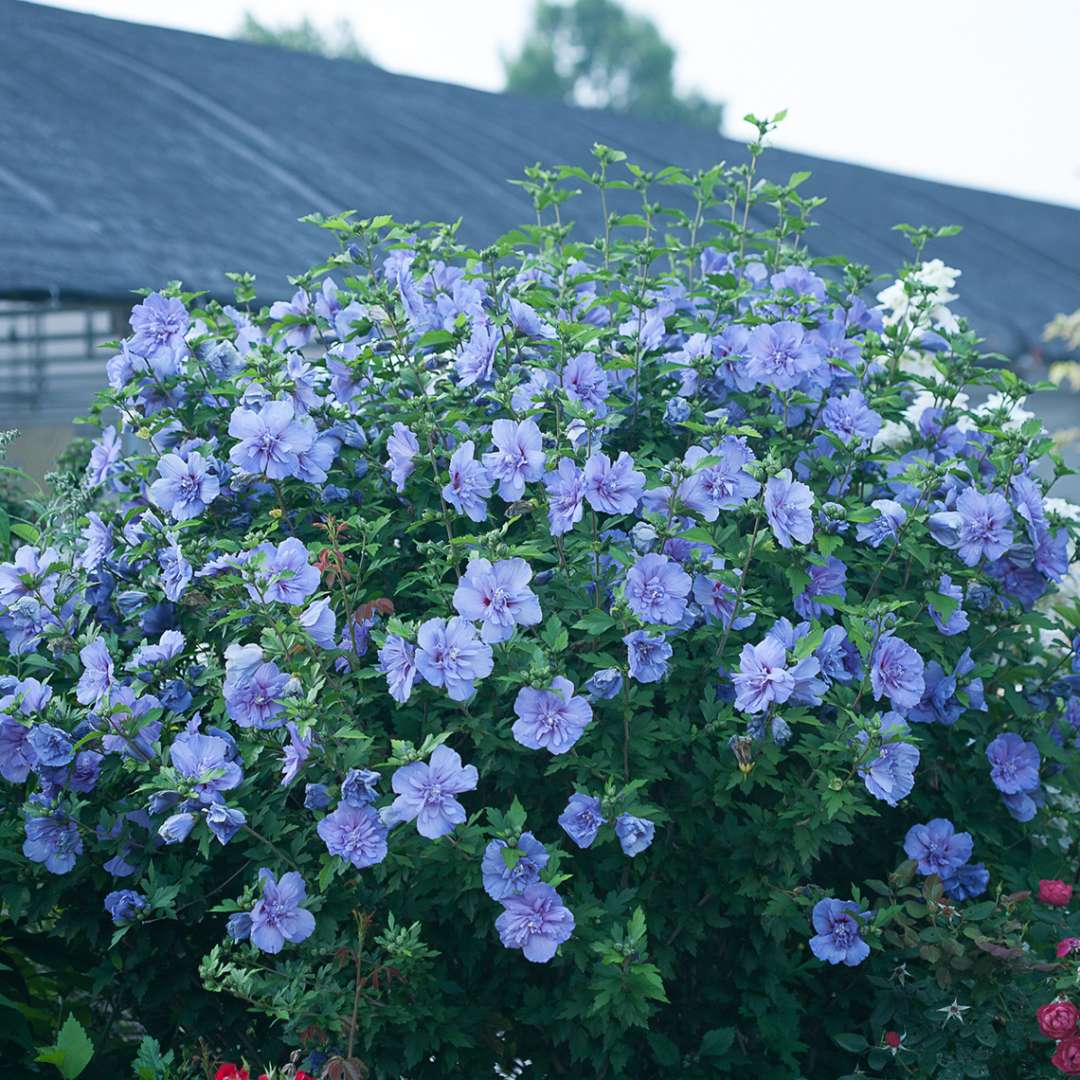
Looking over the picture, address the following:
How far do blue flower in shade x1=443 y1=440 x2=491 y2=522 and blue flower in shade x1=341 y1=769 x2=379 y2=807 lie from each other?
446 millimetres

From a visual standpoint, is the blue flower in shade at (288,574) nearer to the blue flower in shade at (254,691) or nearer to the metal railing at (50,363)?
the blue flower in shade at (254,691)

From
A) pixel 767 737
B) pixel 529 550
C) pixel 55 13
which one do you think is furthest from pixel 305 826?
pixel 55 13

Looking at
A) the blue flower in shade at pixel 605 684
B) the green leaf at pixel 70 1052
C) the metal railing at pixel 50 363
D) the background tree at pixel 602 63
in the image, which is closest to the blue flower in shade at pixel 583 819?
the blue flower in shade at pixel 605 684

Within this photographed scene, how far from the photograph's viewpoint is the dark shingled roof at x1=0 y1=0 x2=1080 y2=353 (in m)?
6.14

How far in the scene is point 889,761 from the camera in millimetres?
2107

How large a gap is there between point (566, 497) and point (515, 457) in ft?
0.36

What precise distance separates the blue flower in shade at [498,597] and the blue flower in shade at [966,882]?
38.0 inches

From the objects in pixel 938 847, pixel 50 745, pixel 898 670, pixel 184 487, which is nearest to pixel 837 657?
pixel 898 670

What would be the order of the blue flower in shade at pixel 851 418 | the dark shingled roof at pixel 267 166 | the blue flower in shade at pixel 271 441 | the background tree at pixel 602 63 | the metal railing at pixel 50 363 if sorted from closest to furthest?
the blue flower in shade at pixel 271 441 < the blue flower in shade at pixel 851 418 < the metal railing at pixel 50 363 < the dark shingled roof at pixel 267 166 < the background tree at pixel 602 63

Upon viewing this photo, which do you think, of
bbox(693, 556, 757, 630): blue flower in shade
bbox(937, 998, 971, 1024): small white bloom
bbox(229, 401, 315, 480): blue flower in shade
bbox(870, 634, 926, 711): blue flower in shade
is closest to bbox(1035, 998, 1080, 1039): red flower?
bbox(937, 998, 971, 1024): small white bloom

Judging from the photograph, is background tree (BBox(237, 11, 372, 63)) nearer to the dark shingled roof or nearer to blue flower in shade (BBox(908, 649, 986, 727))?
the dark shingled roof

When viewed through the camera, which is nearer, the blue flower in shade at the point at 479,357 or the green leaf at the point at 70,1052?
the green leaf at the point at 70,1052

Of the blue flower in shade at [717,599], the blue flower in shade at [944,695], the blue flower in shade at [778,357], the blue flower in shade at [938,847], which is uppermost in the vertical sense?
the blue flower in shade at [778,357]

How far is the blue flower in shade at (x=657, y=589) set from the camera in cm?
205
